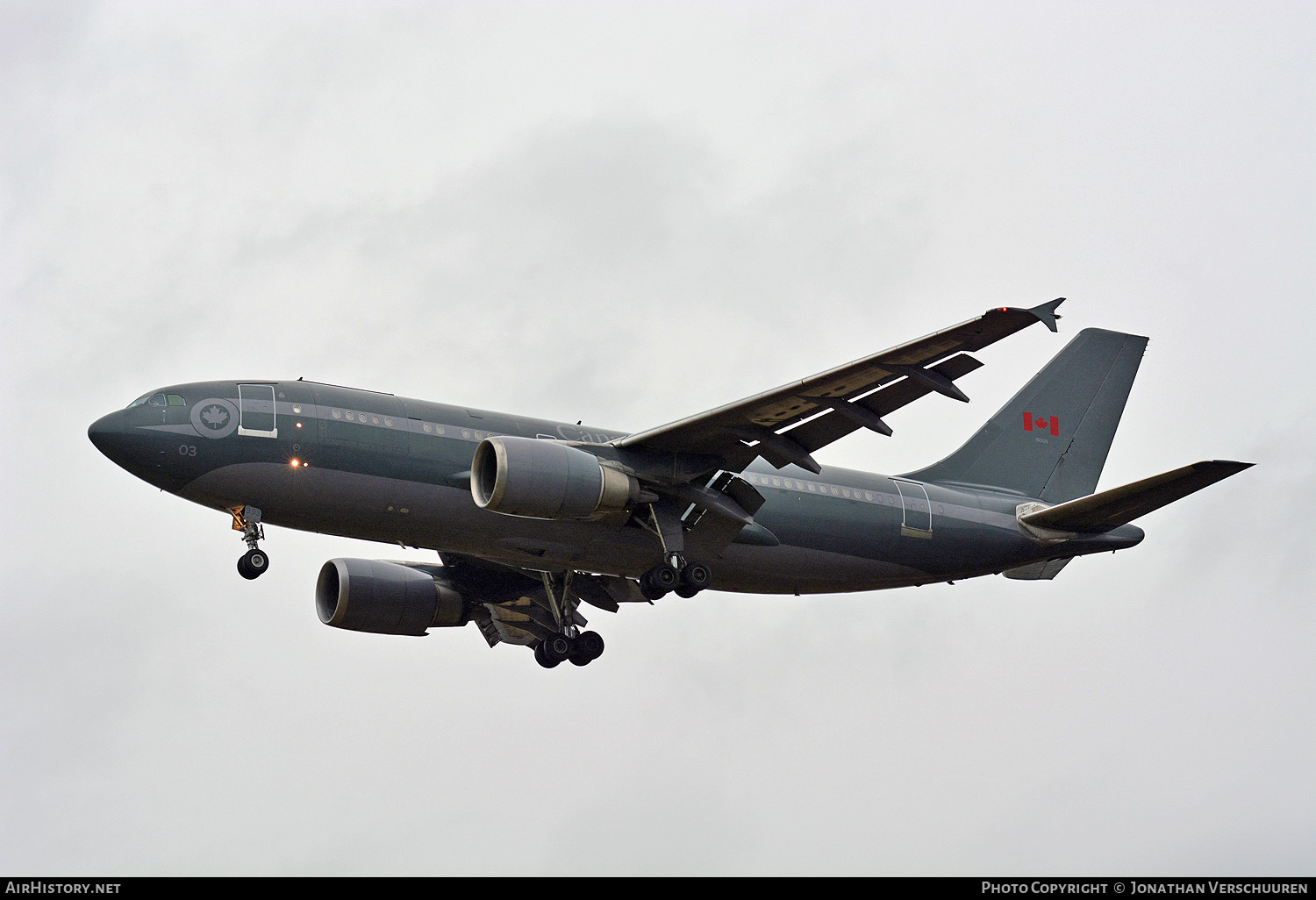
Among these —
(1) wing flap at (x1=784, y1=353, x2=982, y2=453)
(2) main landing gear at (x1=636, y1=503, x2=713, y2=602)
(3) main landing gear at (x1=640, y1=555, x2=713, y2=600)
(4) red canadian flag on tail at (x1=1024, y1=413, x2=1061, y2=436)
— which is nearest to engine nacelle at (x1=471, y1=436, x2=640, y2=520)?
(2) main landing gear at (x1=636, y1=503, x2=713, y2=602)

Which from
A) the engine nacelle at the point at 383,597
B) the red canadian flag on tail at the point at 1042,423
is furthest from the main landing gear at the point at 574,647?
the red canadian flag on tail at the point at 1042,423

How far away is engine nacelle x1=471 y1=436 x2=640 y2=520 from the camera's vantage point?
97.0 feet

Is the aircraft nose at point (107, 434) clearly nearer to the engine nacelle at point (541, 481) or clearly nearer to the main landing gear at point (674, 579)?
the engine nacelle at point (541, 481)

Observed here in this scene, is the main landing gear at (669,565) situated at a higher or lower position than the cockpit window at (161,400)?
lower

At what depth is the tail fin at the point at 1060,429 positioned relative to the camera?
127 ft

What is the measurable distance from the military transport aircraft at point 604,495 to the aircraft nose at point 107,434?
38mm

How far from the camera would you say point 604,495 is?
30766mm

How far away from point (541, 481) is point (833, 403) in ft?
20.1

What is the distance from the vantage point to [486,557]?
1291 inches

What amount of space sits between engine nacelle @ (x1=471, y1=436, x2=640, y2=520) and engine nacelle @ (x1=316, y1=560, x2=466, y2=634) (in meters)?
7.64

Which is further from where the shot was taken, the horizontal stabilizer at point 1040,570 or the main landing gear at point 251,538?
the horizontal stabilizer at point 1040,570

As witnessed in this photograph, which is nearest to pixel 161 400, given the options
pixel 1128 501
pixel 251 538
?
pixel 251 538

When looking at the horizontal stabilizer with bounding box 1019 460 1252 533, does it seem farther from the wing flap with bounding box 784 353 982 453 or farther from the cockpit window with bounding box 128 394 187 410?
the cockpit window with bounding box 128 394 187 410
